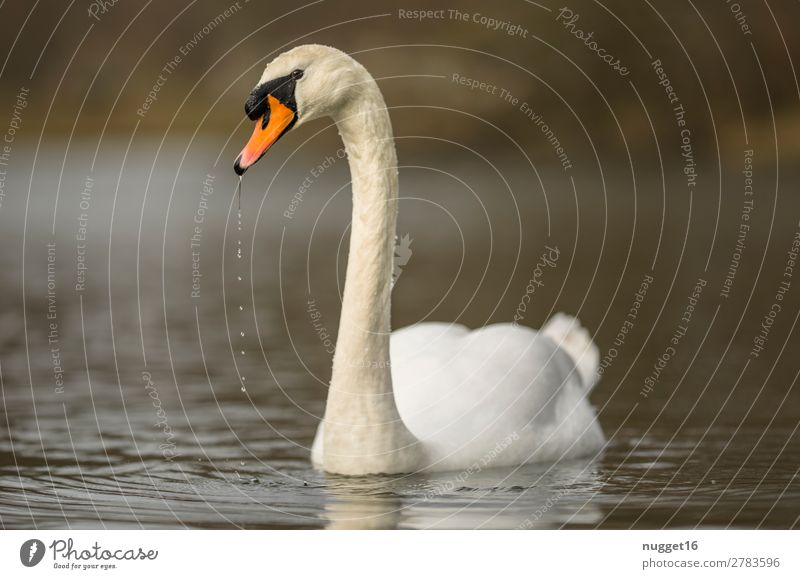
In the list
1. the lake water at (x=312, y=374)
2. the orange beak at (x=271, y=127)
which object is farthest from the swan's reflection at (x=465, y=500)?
the orange beak at (x=271, y=127)

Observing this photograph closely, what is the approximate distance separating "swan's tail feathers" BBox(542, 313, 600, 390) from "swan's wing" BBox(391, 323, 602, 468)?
179mm

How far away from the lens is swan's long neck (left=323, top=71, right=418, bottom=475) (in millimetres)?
3646

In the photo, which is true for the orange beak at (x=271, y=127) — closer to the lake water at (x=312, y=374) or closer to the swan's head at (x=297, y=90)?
the swan's head at (x=297, y=90)

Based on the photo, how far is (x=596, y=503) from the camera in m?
3.63

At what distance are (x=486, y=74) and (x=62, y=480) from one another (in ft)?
43.4

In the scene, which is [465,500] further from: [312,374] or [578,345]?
[312,374]

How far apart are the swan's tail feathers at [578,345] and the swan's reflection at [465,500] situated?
2.95 feet

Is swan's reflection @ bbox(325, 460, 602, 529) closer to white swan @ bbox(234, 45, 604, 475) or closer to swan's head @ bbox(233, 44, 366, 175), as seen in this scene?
white swan @ bbox(234, 45, 604, 475)

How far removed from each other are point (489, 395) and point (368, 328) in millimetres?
528

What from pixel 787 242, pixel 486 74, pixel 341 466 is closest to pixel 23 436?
pixel 341 466

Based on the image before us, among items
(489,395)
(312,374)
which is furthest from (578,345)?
(312,374)

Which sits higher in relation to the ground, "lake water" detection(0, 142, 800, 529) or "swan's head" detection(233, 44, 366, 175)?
"swan's head" detection(233, 44, 366, 175)

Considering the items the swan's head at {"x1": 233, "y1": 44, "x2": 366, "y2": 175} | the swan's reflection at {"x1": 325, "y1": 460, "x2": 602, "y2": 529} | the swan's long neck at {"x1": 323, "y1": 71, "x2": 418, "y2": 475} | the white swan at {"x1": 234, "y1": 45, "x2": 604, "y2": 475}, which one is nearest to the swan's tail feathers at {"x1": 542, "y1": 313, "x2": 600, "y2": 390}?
the white swan at {"x1": 234, "y1": 45, "x2": 604, "y2": 475}

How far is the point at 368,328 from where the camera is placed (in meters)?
3.68
